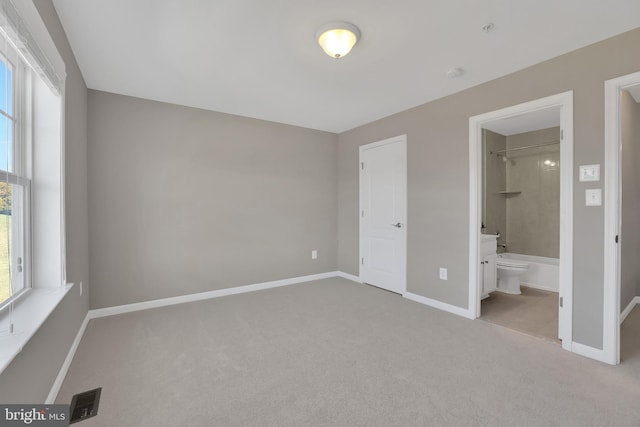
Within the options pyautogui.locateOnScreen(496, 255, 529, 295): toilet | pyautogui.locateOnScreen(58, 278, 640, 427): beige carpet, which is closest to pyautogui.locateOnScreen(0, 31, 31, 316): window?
pyautogui.locateOnScreen(58, 278, 640, 427): beige carpet

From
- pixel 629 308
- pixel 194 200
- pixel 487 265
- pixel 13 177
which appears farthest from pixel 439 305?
pixel 13 177

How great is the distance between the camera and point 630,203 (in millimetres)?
3145

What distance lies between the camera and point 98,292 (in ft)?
10.2

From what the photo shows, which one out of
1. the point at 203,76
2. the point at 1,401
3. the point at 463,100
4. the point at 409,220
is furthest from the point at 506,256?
the point at 1,401

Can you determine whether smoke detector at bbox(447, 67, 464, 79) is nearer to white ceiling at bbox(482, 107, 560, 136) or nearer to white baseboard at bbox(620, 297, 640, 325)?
white ceiling at bbox(482, 107, 560, 136)

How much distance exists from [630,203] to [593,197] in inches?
59.7

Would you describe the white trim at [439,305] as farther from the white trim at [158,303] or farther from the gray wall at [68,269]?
the gray wall at [68,269]

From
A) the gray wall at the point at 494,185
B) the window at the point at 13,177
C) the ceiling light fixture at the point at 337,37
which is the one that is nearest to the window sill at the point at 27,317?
the window at the point at 13,177

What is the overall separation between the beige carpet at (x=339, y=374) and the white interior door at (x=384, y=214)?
3.17ft

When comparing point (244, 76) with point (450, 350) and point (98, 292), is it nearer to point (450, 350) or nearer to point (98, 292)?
point (98, 292)

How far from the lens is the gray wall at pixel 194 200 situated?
318cm

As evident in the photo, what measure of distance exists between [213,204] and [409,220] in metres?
2.56

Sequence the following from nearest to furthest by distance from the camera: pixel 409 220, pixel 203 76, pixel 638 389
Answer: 1. pixel 638 389
2. pixel 203 76
3. pixel 409 220

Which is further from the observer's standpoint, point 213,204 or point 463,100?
point 213,204
